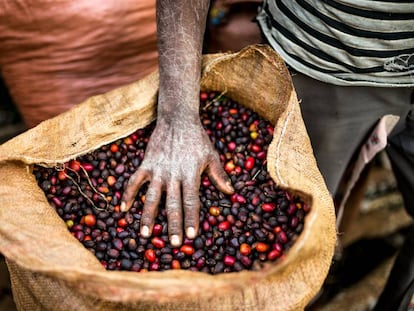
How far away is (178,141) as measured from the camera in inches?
56.7

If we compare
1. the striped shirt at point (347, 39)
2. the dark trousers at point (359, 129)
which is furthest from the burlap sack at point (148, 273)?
the dark trousers at point (359, 129)

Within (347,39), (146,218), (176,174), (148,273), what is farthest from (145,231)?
(347,39)

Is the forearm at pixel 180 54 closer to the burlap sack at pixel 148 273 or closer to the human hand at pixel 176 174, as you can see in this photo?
the human hand at pixel 176 174

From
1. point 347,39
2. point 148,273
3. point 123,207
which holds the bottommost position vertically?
point 123,207

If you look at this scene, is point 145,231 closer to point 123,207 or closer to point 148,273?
point 123,207

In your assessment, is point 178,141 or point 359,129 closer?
point 178,141

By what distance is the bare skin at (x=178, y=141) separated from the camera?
4.51 feet

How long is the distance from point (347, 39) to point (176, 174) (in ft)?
1.92

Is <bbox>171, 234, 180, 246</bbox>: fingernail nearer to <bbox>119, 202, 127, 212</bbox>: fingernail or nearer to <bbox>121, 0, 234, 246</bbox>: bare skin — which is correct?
<bbox>121, 0, 234, 246</bbox>: bare skin

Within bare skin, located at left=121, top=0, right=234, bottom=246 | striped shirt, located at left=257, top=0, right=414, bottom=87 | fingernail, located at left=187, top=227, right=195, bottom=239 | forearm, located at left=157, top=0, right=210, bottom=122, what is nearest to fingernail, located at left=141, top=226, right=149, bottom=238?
bare skin, located at left=121, top=0, right=234, bottom=246

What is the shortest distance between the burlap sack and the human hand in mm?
173

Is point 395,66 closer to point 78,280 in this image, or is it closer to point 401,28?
point 401,28

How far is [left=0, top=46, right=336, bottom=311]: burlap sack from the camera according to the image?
107 cm

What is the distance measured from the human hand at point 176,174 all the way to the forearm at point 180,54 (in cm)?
5
